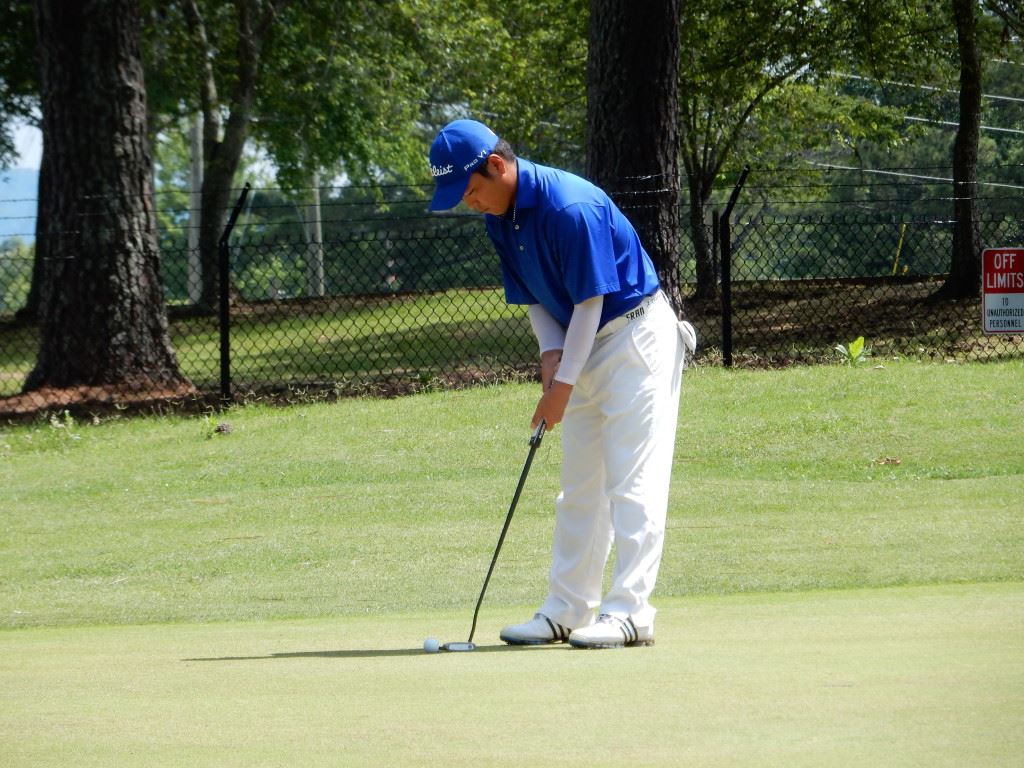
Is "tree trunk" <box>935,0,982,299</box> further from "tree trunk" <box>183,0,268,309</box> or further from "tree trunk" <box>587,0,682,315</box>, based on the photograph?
"tree trunk" <box>183,0,268,309</box>

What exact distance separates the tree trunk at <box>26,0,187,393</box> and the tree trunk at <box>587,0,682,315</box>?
14.7 ft

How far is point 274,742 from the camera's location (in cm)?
298

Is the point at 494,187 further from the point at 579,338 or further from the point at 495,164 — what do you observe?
the point at 579,338

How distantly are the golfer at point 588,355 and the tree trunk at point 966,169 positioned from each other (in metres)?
12.0

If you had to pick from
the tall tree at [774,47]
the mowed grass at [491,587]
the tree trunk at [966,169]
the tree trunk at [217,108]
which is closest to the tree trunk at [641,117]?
the mowed grass at [491,587]

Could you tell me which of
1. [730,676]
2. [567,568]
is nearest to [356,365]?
[567,568]

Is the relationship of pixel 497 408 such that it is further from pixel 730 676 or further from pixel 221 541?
pixel 730 676

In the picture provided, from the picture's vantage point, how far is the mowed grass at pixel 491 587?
295cm

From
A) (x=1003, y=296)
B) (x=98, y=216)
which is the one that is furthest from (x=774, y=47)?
(x=98, y=216)

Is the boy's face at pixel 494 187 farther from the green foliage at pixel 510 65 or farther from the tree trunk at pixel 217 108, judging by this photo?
the green foliage at pixel 510 65

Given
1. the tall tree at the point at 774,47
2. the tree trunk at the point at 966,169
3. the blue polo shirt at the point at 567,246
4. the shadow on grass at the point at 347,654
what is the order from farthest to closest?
the tall tree at the point at 774,47 → the tree trunk at the point at 966,169 → the blue polo shirt at the point at 567,246 → the shadow on grass at the point at 347,654

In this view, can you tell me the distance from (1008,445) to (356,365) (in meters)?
8.52

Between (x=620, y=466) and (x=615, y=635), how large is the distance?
1.86 feet

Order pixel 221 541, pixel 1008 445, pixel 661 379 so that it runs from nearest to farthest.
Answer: pixel 661 379
pixel 221 541
pixel 1008 445
